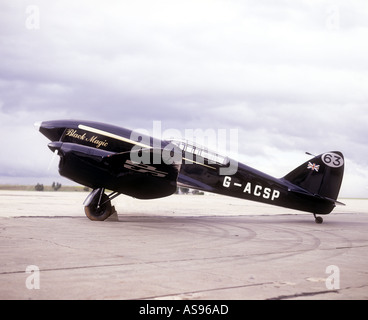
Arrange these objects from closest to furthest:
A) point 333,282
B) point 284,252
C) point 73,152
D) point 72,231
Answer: point 333,282
point 284,252
point 72,231
point 73,152

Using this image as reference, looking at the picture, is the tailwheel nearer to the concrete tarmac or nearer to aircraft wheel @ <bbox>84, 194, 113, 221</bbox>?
aircraft wheel @ <bbox>84, 194, 113, 221</bbox>

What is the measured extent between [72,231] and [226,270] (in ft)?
17.6

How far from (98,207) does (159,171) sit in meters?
2.38

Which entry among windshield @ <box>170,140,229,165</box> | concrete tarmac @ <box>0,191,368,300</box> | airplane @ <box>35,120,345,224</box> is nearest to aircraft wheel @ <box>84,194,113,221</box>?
airplane @ <box>35,120,345,224</box>

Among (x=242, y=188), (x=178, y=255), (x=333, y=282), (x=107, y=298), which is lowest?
(x=242, y=188)

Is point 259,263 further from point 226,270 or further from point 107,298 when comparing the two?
point 107,298

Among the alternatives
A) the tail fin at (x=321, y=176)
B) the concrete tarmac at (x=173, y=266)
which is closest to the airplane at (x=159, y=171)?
the tail fin at (x=321, y=176)

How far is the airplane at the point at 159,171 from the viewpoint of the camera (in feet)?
41.8

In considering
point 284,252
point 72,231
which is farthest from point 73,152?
point 284,252

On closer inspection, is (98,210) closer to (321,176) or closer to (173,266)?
(173,266)

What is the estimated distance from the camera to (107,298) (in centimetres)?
425

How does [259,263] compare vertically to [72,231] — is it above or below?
above

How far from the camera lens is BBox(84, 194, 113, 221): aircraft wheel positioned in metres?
13.2
